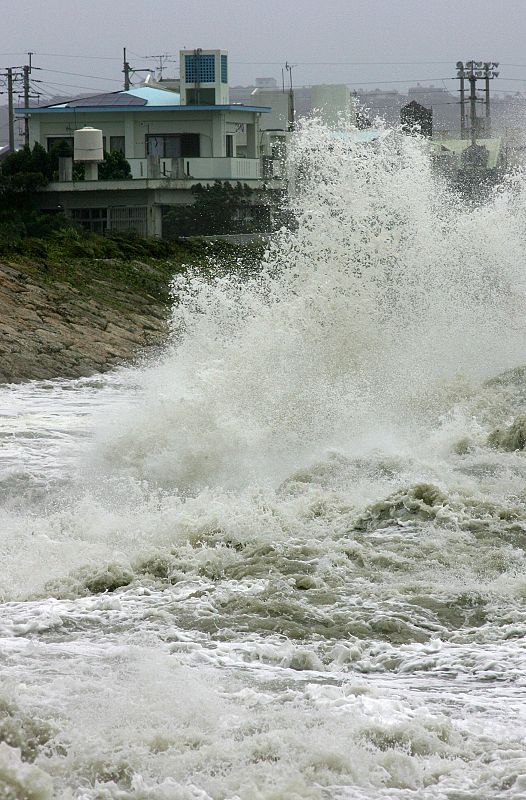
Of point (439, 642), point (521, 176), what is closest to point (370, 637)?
point (439, 642)

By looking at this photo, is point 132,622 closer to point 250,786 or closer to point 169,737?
point 169,737

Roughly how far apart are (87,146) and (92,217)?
2.24m

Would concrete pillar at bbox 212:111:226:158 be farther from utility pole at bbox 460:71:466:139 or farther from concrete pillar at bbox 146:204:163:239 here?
utility pole at bbox 460:71:466:139

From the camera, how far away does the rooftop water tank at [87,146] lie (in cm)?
3147

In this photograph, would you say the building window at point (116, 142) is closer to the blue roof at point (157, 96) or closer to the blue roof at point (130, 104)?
the blue roof at point (130, 104)

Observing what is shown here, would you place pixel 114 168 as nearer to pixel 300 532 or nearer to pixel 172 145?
pixel 172 145

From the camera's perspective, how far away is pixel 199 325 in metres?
17.3

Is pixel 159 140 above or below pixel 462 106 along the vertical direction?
below

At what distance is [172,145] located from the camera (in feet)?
119

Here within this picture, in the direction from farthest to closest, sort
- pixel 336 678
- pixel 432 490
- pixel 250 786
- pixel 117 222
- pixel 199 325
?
pixel 117 222, pixel 199 325, pixel 432 490, pixel 336 678, pixel 250 786

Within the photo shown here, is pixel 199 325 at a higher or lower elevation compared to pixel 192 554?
higher

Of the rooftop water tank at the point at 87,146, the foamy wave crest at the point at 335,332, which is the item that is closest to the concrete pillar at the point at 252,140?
the rooftop water tank at the point at 87,146

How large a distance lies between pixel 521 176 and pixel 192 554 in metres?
17.9

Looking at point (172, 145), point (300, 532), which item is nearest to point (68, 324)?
point (300, 532)
